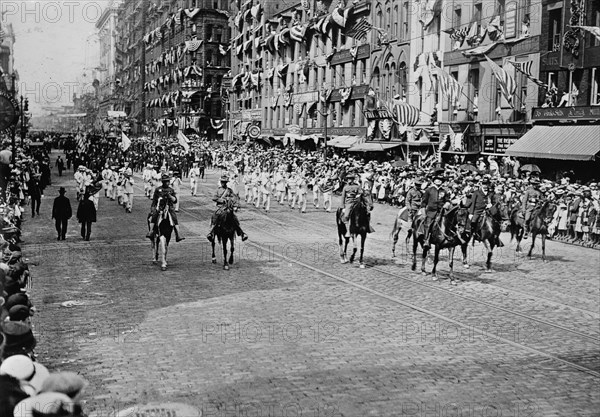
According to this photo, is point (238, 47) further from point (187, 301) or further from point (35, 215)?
point (187, 301)

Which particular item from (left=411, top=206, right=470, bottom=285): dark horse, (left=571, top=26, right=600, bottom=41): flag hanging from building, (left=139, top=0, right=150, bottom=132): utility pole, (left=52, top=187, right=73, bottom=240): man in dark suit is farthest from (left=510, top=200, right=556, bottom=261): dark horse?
(left=139, top=0, right=150, bottom=132): utility pole

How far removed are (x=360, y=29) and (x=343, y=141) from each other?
298 inches

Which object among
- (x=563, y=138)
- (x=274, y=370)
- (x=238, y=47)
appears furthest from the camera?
(x=238, y=47)

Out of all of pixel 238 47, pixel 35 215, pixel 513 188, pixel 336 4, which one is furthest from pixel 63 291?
pixel 238 47

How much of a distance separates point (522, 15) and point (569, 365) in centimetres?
2801

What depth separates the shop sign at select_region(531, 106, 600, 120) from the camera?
29812mm

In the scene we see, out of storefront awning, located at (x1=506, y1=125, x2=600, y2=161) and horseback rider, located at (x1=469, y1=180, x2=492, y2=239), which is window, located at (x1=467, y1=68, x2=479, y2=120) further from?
horseback rider, located at (x1=469, y1=180, x2=492, y2=239)

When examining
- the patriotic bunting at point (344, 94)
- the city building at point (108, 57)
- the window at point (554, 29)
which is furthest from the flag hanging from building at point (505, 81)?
the city building at point (108, 57)

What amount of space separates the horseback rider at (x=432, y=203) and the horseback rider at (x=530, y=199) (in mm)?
5340

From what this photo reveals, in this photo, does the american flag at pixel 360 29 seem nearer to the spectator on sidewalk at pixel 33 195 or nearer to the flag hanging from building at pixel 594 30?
the flag hanging from building at pixel 594 30

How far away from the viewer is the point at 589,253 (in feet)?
72.4

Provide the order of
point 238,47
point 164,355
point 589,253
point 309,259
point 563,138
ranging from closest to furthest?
point 164,355
point 309,259
point 589,253
point 563,138
point 238,47

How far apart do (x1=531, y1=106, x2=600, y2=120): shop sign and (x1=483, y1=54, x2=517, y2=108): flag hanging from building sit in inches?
52.6

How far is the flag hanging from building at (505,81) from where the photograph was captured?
108 feet
